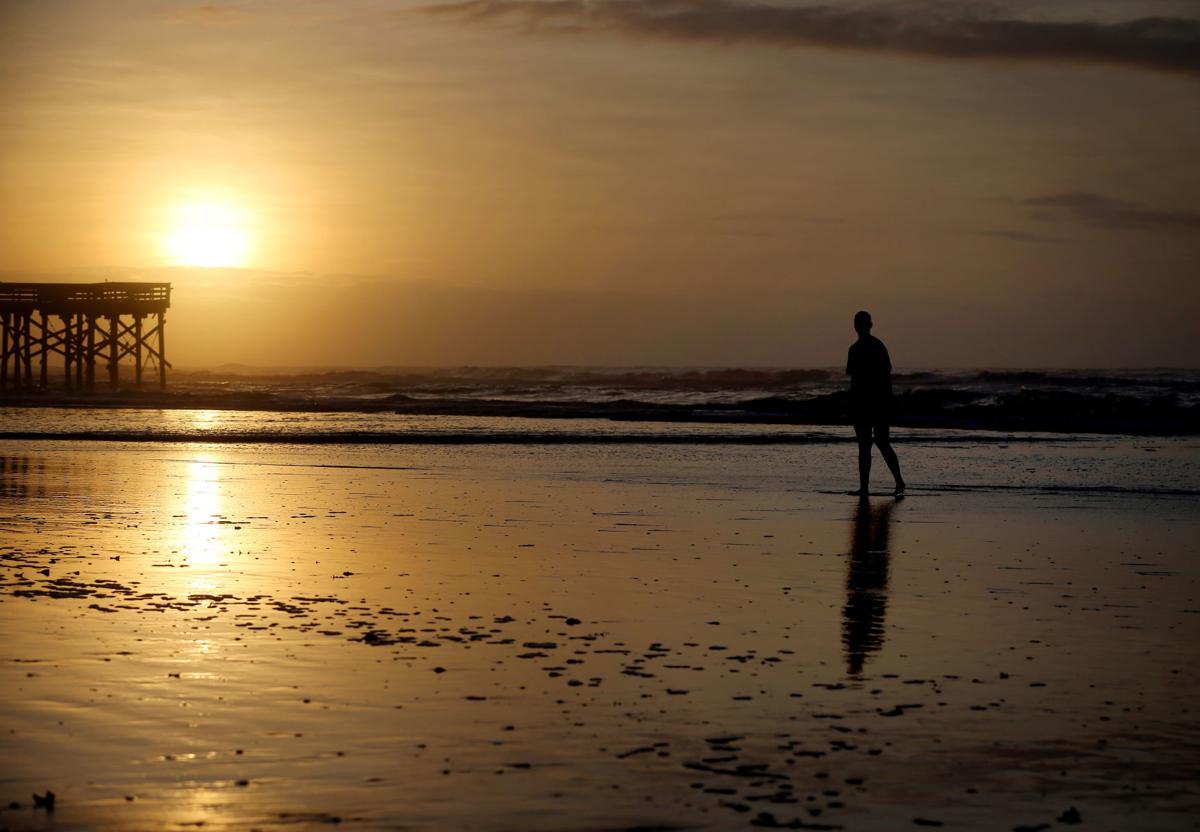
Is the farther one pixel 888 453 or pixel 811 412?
pixel 811 412

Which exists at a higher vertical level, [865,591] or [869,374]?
[869,374]

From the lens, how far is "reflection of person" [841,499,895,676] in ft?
24.3

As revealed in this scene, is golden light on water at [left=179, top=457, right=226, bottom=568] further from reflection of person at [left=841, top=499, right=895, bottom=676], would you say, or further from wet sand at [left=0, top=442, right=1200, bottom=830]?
reflection of person at [left=841, top=499, right=895, bottom=676]

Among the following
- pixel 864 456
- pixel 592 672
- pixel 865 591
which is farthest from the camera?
pixel 864 456

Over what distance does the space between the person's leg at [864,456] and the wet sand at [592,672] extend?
130 inches

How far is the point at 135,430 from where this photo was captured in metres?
34.0

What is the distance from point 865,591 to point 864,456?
8.33 meters

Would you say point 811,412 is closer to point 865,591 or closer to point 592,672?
point 865,591

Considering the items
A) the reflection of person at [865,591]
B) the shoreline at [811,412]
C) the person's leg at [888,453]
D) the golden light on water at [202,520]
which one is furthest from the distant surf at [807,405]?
the golden light on water at [202,520]

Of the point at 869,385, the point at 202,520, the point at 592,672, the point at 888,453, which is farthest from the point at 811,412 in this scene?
the point at 592,672

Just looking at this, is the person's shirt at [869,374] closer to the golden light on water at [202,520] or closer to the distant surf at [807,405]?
the distant surf at [807,405]

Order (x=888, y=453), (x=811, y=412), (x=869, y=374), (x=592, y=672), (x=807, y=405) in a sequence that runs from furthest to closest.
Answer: (x=807, y=405) < (x=811, y=412) < (x=869, y=374) < (x=888, y=453) < (x=592, y=672)

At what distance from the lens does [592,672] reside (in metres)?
6.64

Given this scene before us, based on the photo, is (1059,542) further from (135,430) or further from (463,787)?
(135,430)
